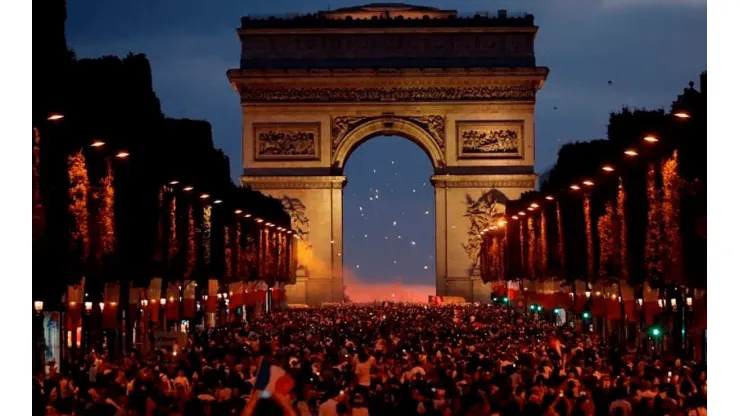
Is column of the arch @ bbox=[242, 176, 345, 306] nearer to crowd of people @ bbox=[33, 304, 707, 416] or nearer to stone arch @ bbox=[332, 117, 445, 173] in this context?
stone arch @ bbox=[332, 117, 445, 173]

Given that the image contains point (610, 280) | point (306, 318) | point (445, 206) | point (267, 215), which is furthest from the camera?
point (445, 206)

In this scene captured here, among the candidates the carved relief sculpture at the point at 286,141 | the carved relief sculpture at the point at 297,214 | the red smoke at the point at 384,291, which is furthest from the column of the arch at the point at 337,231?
the red smoke at the point at 384,291

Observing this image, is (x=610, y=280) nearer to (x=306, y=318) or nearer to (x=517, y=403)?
(x=306, y=318)

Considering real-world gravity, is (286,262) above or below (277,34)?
below

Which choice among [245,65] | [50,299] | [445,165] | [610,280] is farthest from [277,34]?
[50,299]

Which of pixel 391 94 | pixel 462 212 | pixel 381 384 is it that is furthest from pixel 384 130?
pixel 381 384

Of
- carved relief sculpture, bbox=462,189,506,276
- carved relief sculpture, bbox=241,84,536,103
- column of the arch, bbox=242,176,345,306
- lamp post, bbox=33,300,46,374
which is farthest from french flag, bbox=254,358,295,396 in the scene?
carved relief sculpture, bbox=241,84,536,103
